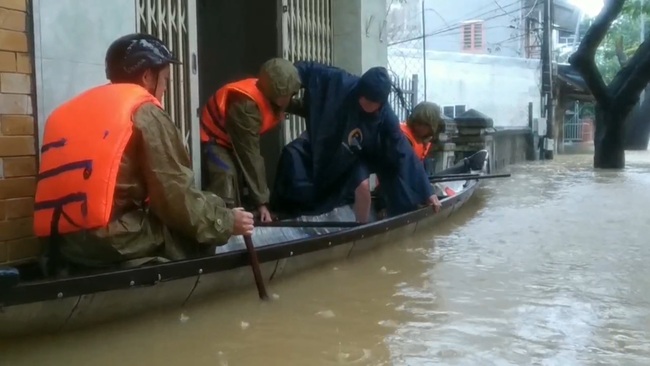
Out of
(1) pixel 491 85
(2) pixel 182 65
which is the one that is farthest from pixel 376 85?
(1) pixel 491 85

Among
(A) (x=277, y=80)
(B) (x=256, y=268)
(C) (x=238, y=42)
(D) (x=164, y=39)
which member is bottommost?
(B) (x=256, y=268)

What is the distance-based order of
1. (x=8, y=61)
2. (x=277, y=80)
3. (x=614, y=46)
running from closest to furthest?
(x=8, y=61)
(x=277, y=80)
(x=614, y=46)

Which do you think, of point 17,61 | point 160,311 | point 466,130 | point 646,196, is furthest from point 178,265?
point 466,130

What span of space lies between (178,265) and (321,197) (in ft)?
9.73

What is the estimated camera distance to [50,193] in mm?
3316

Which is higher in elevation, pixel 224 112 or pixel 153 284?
pixel 224 112

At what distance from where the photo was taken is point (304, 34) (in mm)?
7727

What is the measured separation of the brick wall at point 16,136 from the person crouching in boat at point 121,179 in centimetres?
49

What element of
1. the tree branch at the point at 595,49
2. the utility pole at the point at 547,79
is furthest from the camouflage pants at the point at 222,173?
the utility pole at the point at 547,79

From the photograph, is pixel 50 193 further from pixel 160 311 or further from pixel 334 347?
pixel 334 347

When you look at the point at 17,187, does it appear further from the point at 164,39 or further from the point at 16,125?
the point at 164,39

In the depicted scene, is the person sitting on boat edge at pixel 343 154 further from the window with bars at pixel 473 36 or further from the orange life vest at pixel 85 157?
the window with bars at pixel 473 36

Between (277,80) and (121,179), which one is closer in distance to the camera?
(121,179)

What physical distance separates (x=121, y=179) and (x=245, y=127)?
7.00 feet
